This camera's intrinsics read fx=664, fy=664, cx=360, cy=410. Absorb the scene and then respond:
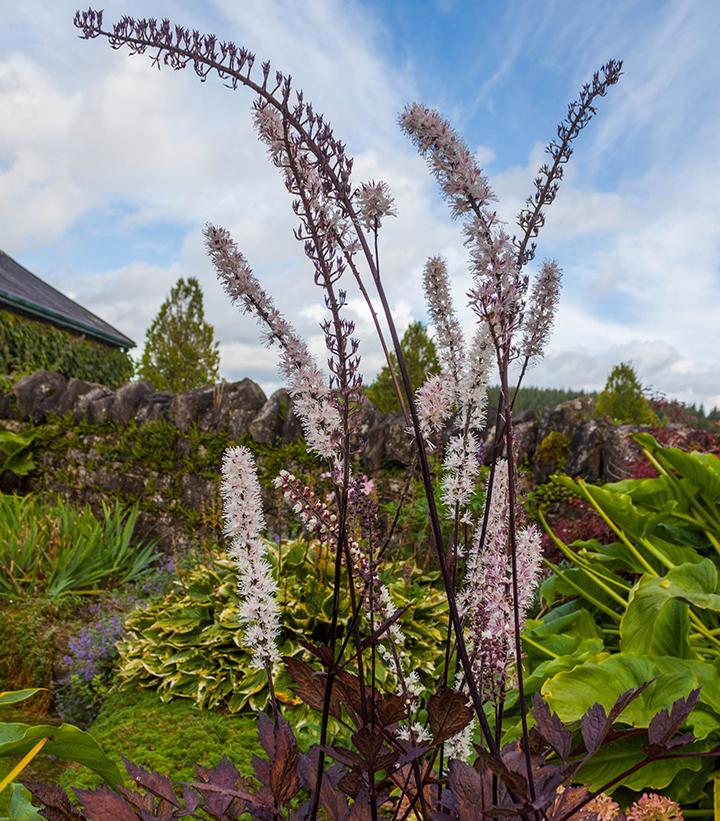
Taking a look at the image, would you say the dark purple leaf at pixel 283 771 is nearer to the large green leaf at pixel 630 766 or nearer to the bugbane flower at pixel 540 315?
the bugbane flower at pixel 540 315

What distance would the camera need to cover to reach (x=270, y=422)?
694cm

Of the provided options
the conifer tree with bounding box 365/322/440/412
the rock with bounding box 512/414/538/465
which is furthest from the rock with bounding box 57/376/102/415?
the rock with bounding box 512/414/538/465

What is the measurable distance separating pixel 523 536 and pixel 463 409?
0.88ft

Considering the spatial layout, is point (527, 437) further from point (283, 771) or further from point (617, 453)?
point (283, 771)

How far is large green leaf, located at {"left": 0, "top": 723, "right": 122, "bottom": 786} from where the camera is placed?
139 centimetres

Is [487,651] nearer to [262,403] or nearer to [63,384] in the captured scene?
[262,403]

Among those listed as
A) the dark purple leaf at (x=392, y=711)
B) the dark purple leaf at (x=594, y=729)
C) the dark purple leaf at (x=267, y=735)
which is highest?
the dark purple leaf at (x=392, y=711)

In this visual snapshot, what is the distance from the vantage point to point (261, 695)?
3496 millimetres

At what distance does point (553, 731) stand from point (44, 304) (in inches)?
749

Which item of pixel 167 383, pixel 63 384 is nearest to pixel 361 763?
pixel 63 384

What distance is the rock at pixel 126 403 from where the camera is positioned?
8.09 metres

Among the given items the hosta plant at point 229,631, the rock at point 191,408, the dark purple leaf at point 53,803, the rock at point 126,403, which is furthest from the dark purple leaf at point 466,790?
the rock at point 126,403

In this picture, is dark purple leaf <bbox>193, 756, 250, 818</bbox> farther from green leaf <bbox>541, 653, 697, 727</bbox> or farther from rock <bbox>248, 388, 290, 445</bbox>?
rock <bbox>248, 388, 290, 445</bbox>

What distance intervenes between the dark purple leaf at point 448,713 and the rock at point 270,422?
19.6ft
